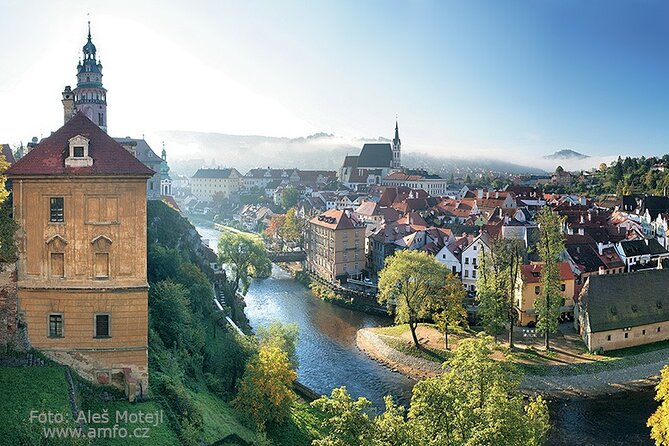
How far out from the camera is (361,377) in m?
38.6

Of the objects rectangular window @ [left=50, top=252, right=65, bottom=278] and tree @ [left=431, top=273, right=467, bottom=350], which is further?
tree @ [left=431, top=273, right=467, bottom=350]

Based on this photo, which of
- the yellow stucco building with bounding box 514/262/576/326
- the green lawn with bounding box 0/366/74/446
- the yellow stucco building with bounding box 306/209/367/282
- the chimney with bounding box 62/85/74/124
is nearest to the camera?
the green lawn with bounding box 0/366/74/446

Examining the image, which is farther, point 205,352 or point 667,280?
point 667,280

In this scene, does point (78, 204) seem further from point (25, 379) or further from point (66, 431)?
point (66, 431)

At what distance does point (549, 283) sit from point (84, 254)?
96.6ft

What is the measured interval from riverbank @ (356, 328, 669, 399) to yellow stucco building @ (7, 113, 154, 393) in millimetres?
22027

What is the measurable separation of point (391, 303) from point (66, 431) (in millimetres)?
36694

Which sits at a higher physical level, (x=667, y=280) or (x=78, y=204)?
(x=78, y=204)

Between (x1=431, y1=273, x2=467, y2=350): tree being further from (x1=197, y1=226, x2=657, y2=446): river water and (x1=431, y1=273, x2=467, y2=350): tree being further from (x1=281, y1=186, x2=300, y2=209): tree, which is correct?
(x1=281, y1=186, x2=300, y2=209): tree

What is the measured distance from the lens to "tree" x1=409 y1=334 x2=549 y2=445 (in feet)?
52.9

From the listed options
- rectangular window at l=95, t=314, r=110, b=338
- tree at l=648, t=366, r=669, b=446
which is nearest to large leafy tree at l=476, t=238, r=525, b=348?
tree at l=648, t=366, r=669, b=446

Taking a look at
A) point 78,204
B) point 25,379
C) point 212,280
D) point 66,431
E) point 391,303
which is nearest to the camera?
point 66,431

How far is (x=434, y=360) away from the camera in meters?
40.2

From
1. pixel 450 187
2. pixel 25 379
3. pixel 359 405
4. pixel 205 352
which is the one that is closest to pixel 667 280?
pixel 205 352
